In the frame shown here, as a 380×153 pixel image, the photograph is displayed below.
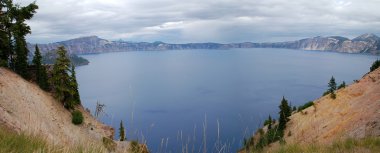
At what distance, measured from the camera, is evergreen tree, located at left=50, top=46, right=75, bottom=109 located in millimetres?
43156

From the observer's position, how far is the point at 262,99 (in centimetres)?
12744

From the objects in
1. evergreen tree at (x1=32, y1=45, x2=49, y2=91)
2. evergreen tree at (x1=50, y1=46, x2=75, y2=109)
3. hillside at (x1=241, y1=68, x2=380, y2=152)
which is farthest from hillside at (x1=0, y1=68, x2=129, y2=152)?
hillside at (x1=241, y1=68, x2=380, y2=152)

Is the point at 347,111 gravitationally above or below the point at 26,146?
below

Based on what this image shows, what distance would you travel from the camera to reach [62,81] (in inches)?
1724

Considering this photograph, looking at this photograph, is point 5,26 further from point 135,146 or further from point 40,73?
point 135,146

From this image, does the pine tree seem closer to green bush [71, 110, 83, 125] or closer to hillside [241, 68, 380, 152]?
green bush [71, 110, 83, 125]

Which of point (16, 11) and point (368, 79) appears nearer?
point (16, 11)

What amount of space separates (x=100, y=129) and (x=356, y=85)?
37.3 m

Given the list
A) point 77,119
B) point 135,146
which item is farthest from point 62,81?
point 135,146

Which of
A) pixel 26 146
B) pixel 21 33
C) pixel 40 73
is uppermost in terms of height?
pixel 21 33

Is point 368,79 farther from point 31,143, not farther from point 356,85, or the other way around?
point 31,143

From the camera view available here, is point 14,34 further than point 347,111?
No

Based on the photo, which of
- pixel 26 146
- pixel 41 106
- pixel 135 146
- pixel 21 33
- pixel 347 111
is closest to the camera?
pixel 26 146

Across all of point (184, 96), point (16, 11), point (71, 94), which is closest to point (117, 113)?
point (184, 96)
